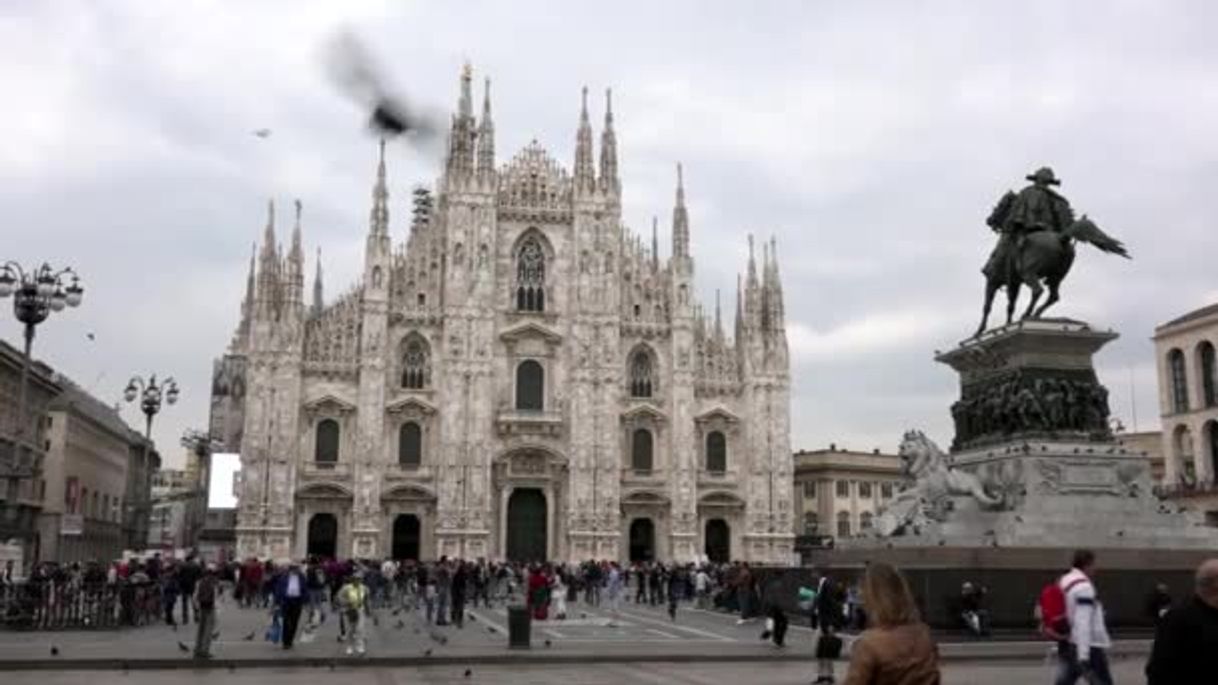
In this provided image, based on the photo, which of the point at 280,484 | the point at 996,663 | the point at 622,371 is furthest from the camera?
the point at 622,371

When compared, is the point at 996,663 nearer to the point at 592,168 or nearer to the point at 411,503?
the point at 411,503

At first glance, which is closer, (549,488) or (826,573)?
(826,573)

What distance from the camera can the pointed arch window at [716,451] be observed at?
55.7m

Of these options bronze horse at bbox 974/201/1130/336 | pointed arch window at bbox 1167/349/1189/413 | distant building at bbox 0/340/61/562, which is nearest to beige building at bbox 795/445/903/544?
pointed arch window at bbox 1167/349/1189/413

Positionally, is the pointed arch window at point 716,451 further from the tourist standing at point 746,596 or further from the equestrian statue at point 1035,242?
the equestrian statue at point 1035,242

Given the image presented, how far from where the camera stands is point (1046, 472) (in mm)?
17062

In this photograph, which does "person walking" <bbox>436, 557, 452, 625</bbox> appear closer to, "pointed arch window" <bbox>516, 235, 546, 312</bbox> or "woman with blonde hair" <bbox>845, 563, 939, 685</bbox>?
"woman with blonde hair" <bbox>845, 563, 939, 685</bbox>

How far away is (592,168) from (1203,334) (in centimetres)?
2791

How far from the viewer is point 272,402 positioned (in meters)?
51.1

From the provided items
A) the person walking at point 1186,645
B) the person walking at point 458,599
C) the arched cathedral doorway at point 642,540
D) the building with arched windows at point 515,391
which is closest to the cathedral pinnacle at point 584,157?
the building with arched windows at point 515,391

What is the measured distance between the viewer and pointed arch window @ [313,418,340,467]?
2055 inches

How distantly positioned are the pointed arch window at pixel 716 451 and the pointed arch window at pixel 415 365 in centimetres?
1345

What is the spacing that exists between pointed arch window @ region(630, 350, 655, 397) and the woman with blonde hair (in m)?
50.6

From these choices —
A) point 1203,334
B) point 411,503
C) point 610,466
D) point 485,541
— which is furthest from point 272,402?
point 1203,334
